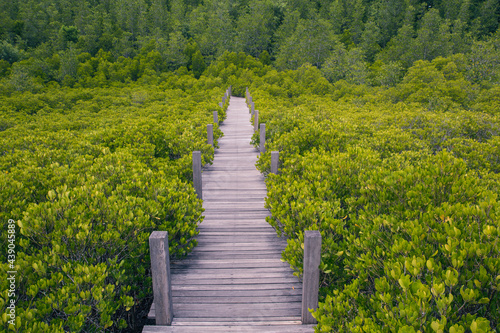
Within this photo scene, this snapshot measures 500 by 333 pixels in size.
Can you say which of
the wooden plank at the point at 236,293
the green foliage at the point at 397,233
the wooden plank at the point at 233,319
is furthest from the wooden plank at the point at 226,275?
the wooden plank at the point at 233,319

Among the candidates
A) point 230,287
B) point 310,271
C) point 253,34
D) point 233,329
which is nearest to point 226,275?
point 230,287

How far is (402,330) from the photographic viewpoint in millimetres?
2061

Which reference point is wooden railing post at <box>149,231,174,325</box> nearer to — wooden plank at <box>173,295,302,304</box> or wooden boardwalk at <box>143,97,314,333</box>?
wooden boardwalk at <box>143,97,314,333</box>

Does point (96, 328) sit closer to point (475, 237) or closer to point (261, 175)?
point (475, 237)

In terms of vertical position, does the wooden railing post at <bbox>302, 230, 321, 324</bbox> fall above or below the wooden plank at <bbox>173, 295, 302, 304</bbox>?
above

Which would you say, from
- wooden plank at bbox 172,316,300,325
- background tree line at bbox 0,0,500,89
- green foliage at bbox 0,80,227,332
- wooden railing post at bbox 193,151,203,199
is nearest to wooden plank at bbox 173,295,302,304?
wooden plank at bbox 172,316,300,325

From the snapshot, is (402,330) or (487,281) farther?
(487,281)

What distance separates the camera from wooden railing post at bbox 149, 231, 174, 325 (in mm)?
3287

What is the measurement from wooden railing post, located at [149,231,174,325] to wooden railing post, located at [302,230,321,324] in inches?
62.0

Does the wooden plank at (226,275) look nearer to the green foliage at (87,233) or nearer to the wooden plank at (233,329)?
the green foliage at (87,233)

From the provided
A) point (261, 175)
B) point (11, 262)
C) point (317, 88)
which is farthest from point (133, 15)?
point (11, 262)

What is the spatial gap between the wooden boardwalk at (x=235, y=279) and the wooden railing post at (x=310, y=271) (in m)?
0.26

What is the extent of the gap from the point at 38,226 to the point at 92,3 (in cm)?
9096

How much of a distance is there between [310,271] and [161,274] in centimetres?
169
